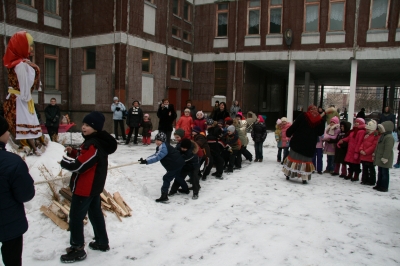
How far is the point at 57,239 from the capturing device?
12.8 ft

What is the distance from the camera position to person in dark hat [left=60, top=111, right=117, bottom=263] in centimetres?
338

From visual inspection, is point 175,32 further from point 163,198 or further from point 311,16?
point 163,198

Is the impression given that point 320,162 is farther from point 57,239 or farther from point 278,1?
point 278,1

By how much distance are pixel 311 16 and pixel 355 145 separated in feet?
37.9

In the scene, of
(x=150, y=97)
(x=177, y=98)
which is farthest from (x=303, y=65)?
(x=150, y=97)

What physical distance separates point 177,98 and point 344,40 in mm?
9219

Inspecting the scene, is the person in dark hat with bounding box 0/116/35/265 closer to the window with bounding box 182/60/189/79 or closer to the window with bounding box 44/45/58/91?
the window with bounding box 44/45/58/91

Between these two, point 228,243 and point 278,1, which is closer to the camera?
point 228,243

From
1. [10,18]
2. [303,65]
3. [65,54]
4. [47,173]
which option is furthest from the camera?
[303,65]

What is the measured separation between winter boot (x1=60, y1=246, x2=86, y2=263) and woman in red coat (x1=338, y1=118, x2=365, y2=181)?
624 cm

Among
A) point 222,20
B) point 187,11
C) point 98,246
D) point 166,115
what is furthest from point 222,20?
point 98,246

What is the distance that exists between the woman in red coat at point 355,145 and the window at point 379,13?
10.6 metres

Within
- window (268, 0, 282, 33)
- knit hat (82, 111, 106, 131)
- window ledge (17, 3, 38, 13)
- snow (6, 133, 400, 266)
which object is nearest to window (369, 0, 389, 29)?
window (268, 0, 282, 33)

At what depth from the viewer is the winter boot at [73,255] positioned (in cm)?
344
